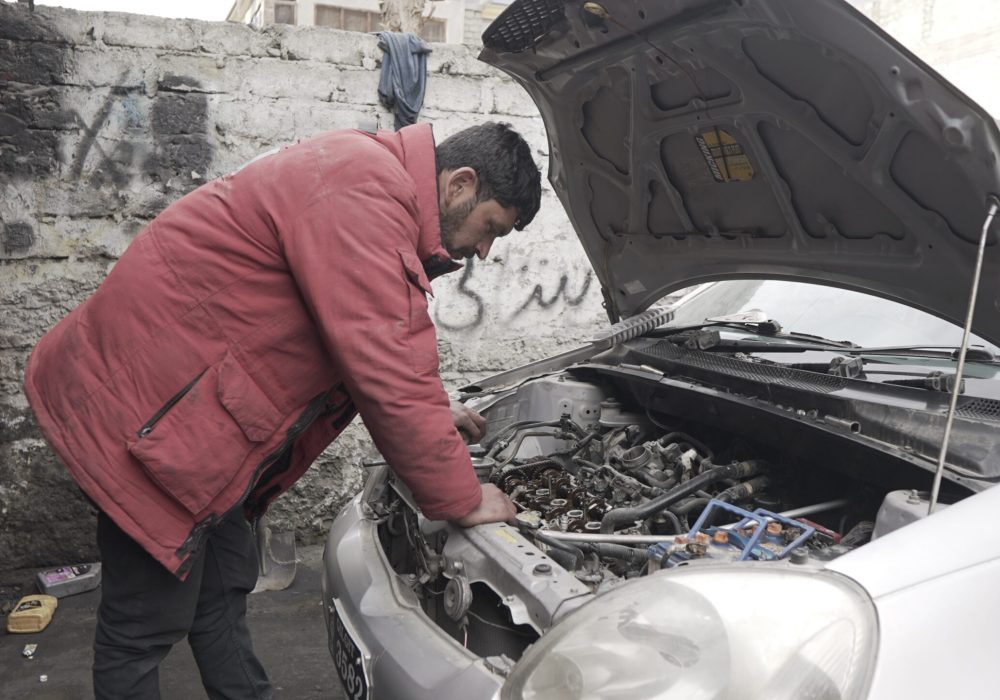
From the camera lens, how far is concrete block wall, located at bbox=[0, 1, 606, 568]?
Answer: 374 cm

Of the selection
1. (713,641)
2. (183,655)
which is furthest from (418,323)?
(183,655)

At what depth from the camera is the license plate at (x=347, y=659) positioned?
1.76 m

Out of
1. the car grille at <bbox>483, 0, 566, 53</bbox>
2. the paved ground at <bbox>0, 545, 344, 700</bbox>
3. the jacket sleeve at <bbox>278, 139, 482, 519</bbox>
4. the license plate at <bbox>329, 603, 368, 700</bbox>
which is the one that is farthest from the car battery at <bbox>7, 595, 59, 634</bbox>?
the car grille at <bbox>483, 0, 566, 53</bbox>

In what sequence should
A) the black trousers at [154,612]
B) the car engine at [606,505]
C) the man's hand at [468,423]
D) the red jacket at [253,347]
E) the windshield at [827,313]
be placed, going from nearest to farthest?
1. the car engine at [606,505]
2. the red jacket at [253,347]
3. the black trousers at [154,612]
4. the windshield at [827,313]
5. the man's hand at [468,423]

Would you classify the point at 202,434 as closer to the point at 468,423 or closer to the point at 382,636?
the point at 382,636

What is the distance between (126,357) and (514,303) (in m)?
2.98

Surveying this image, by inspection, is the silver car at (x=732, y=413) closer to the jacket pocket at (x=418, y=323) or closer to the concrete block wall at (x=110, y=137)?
the jacket pocket at (x=418, y=323)

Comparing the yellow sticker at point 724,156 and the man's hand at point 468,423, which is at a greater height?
the yellow sticker at point 724,156

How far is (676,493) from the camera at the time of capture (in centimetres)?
207

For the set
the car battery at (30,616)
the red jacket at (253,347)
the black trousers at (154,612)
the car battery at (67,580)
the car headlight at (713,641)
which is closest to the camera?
the car headlight at (713,641)

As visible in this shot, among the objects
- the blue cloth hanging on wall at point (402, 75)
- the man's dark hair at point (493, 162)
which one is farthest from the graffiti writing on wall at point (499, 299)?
the man's dark hair at point (493, 162)

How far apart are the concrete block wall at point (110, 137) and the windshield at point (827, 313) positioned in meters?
1.99

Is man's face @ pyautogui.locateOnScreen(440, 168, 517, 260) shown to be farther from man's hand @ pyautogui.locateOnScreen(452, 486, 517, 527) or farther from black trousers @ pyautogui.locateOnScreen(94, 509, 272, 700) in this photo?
black trousers @ pyautogui.locateOnScreen(94, 509, 272, 700)

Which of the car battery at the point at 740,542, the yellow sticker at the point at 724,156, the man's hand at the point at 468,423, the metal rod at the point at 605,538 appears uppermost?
the yellow sticker at the point at 724,156
